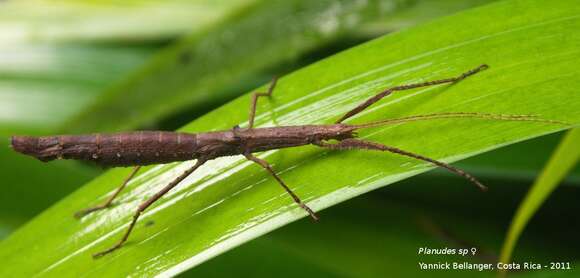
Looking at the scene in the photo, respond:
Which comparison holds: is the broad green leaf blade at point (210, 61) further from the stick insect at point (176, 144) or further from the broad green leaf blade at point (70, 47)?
the stick insect at point (176, 144)

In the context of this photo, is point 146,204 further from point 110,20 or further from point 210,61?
point 110,20

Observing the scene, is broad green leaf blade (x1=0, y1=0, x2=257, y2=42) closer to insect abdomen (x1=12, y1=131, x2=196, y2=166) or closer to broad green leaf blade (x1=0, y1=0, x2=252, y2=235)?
Answer: broad green leaf blade (x1=0, y1=0, x2=252, y2=235)

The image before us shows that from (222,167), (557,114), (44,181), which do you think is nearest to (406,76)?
(557,114)

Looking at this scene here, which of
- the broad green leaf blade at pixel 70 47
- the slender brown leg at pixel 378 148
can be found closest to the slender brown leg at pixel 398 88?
the slender brown leg at pixel 378 148

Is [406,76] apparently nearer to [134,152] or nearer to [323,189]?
[323,189]

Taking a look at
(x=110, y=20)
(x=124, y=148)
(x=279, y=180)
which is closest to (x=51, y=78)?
(x=110, y=20)
